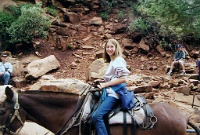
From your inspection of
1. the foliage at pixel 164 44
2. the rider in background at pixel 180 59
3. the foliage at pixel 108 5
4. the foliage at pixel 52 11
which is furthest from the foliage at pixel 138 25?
the foliage at pixel 52 11

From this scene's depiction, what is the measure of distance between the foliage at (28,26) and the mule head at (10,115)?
9571 mm

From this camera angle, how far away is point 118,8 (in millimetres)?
17500

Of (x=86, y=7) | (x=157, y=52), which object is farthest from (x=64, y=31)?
(x=157, y=52)

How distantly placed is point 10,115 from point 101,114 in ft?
4.49

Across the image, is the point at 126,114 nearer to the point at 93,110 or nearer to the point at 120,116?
the point at 120,116

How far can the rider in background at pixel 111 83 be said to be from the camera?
12.9 feet

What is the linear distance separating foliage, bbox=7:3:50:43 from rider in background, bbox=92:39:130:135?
9.52m

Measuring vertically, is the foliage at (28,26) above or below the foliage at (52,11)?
below

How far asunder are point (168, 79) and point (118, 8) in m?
8.30

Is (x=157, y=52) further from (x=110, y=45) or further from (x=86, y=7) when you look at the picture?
(x=110, y=45)

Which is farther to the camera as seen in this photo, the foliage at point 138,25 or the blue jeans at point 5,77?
the foliage at point 138,25

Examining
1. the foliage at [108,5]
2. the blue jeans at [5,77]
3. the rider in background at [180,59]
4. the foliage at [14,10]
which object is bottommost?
the blue jeans at [5,77]

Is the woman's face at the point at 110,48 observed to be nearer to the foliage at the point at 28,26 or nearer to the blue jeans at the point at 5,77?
the blue jeans at the point at 5,77

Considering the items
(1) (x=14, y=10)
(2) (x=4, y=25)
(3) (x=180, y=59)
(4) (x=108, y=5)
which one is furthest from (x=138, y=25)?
(2) (x=4, y=25)
